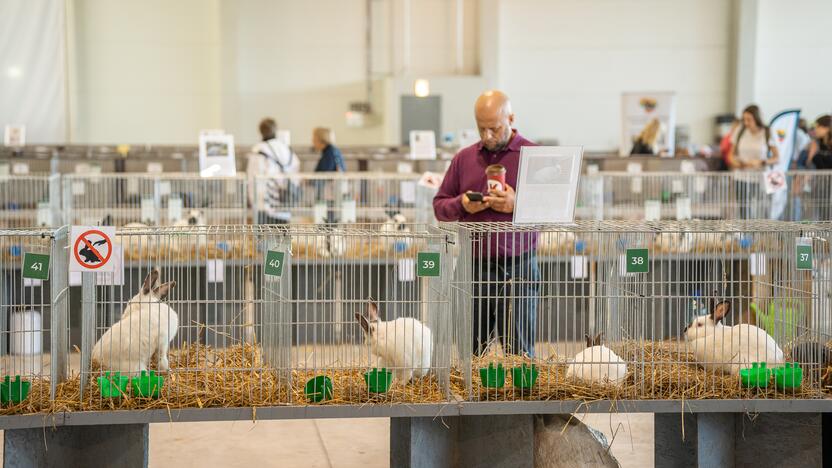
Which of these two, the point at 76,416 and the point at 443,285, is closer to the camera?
the point at 76,416

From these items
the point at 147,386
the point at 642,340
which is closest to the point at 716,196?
the point at 642,340

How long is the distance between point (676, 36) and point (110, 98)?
8.99 meters

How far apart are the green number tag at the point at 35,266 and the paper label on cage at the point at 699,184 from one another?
5963mm

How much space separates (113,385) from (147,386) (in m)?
0.11

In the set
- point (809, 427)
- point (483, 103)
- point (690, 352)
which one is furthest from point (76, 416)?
point (809, 427)

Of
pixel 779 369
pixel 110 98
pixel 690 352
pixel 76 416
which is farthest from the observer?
pixel 110 98

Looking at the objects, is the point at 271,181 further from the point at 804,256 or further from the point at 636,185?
the point at 804,256

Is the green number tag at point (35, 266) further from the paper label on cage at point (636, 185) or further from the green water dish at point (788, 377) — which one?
the paper label on cage at point (636, 185)

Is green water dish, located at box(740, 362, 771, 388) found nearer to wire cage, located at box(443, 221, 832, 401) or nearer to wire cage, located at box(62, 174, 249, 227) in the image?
wire cage, located at box(443, 221, 832, 401)

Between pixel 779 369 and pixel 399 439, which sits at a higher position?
pixel 779 369

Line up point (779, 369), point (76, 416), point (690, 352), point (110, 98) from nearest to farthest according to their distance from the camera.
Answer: point (76, 416)
point (779, 369)
point (690, 352)
point (110, 98)

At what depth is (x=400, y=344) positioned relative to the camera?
12.6 ft

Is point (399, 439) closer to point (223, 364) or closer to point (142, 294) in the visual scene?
point (223, 364)

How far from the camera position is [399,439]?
3924 mm
